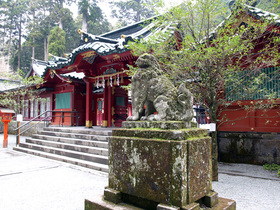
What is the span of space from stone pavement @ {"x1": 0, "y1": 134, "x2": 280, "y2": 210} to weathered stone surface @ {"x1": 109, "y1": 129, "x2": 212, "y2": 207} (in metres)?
0.63

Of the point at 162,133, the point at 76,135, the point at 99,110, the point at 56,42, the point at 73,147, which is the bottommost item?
the point at 73,147

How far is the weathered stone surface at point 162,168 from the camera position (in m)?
2.04

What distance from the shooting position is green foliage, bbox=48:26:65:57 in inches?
867

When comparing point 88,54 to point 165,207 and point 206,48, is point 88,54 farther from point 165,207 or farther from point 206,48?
point 165,207

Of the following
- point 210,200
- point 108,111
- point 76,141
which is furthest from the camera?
point 108,111

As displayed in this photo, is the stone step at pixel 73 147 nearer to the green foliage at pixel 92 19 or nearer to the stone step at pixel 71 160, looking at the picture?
the stone step at pixel 71 160

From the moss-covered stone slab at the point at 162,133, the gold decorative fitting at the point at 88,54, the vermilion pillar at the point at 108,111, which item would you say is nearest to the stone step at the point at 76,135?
the vermilion pillar at the point at 108,111

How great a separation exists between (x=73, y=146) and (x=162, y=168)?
5520mm

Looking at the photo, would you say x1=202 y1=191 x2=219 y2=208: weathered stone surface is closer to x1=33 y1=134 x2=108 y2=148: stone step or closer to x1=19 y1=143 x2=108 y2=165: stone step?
x1=19 y1=143 x2=108 y2=165: stone step

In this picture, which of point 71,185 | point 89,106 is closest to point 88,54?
point 89,106

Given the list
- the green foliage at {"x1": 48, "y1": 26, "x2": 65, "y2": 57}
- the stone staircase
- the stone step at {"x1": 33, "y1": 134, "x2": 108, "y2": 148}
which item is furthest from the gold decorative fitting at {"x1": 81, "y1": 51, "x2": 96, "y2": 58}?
the green foliage at {"x1": 48, "y1": 26, "x2": 65, "y2": 57}

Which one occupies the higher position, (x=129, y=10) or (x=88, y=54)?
(x=129, y=10)

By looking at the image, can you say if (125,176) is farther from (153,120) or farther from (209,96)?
(209,96)

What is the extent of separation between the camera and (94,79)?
9.88 metres
